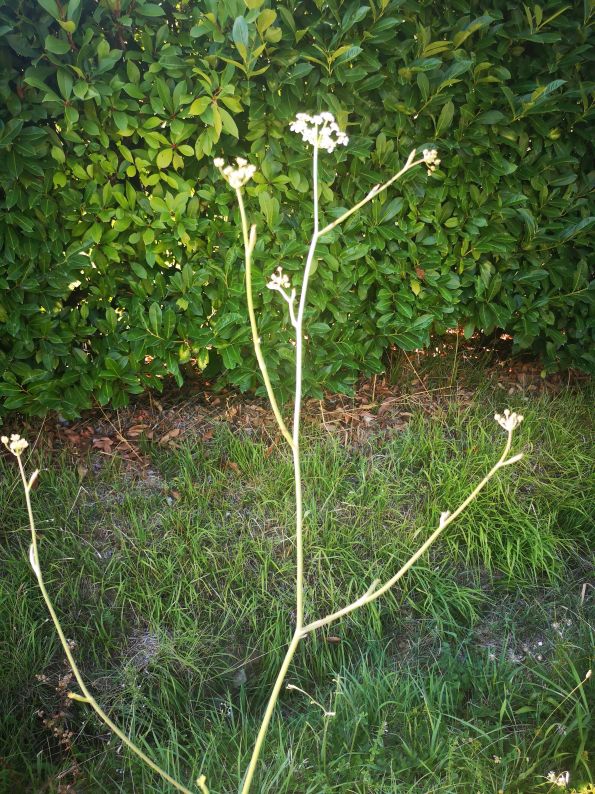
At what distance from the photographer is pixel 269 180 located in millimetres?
2975

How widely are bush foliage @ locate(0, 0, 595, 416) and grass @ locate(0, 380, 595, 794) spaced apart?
0.49 m

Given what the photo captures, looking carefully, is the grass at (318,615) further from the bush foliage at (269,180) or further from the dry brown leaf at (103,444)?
the bush foliage at (269,180)

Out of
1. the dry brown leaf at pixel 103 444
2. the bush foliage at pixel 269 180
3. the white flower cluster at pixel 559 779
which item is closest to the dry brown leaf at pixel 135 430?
the dry brown leaf at pixel 103 444

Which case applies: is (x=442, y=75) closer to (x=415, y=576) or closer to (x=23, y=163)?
(x=23, y=163)

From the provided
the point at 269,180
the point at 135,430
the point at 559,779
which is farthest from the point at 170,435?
the point at 559,779

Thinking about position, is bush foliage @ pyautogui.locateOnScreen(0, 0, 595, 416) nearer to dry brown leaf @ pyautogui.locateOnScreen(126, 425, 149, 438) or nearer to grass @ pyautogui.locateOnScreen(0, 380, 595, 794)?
dry brown leaf @ pyautogui.locateOnScreen(126, 425, 149, 438)

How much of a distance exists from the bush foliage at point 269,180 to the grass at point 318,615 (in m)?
0.49

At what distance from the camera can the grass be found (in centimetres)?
215

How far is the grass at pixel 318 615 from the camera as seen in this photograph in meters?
2.15

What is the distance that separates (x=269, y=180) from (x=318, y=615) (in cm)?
182

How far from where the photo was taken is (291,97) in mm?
2842

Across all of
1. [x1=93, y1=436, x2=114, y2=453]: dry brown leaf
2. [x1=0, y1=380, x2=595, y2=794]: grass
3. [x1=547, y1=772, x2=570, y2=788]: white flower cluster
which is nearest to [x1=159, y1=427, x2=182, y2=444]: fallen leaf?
[x1=0, y1=380, x2=595, y2=794]: grass

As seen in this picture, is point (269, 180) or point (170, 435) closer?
point (269, 180)

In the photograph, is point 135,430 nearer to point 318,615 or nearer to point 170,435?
point 170,435
